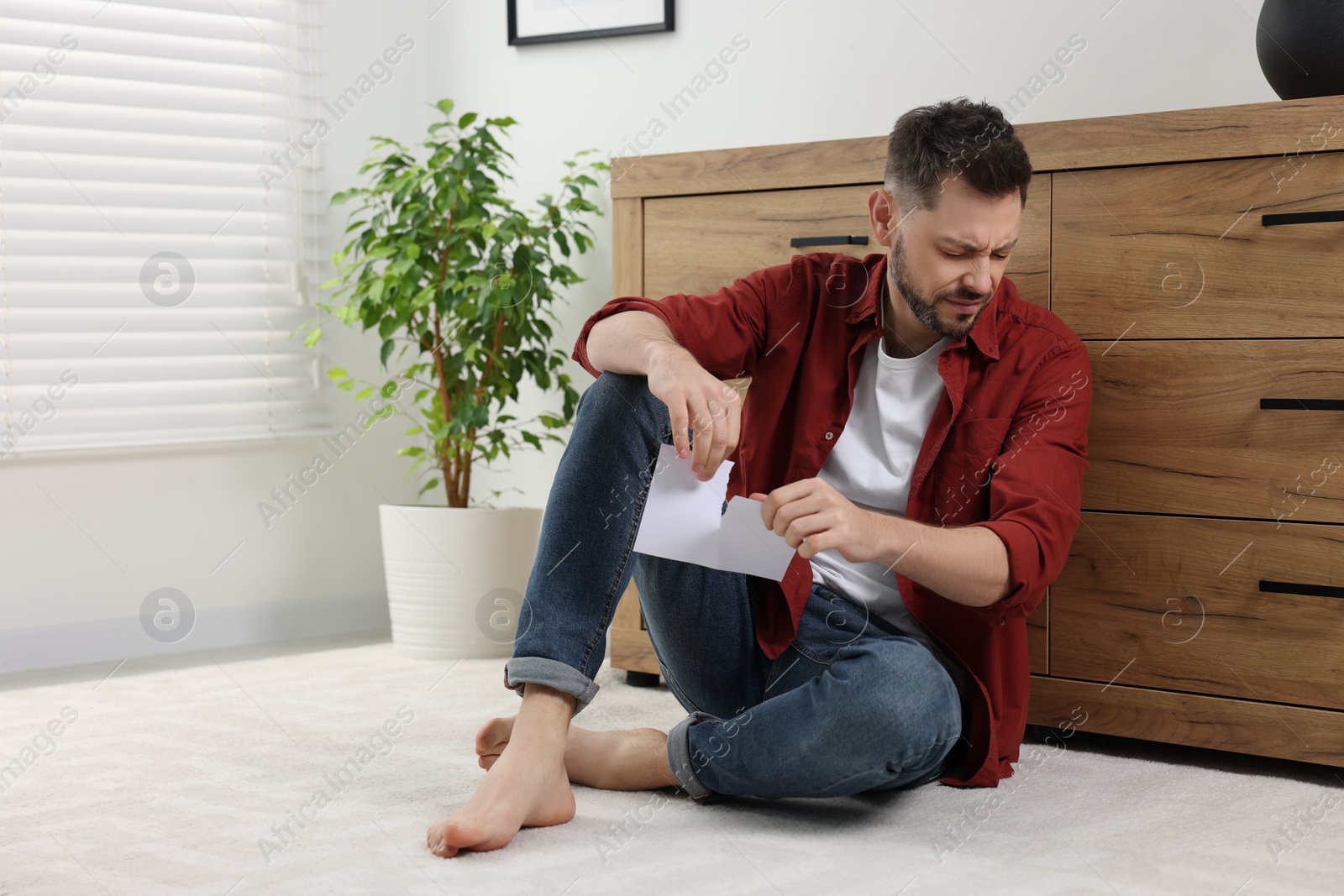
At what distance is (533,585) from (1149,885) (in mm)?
650

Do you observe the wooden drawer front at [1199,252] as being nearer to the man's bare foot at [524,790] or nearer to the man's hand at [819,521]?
the man's hand at [819,521]

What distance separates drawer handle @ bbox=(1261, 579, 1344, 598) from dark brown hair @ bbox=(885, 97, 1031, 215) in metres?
0.58

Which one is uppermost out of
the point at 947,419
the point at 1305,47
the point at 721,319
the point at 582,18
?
the point at 582,18

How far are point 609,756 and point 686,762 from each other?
11cm

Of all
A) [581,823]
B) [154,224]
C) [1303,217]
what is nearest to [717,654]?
[581,823]

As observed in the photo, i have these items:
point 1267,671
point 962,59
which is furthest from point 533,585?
point 962,59

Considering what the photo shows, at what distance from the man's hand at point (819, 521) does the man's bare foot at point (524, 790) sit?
11.8 inches

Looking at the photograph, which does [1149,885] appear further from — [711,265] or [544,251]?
[544,251]

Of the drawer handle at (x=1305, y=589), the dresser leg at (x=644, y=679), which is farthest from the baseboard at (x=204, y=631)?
the drawer handle at (x=1305, y=589)

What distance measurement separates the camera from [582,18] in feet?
8.42

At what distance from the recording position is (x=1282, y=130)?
4.95 ft

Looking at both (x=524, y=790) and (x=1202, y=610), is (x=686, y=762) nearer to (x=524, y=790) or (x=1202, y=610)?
(x=524, y=790)

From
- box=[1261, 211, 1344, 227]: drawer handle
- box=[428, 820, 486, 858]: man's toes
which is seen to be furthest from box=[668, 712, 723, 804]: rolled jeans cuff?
box=[1261, 211, 1344, 227]: drawer handle

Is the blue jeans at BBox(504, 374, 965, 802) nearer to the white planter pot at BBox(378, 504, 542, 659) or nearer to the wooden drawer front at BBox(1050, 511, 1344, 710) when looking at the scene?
the wooden drawer front at BBox(1050, 511, 1344, 710)
